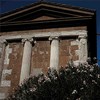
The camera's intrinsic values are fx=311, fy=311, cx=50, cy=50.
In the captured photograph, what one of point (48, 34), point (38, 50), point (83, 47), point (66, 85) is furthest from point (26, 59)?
point (66, 85)

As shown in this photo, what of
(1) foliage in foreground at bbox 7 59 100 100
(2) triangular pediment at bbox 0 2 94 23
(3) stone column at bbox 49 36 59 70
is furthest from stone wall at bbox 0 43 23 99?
(1) foliage in foreground at bbox 7 59 100 100

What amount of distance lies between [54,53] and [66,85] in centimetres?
447

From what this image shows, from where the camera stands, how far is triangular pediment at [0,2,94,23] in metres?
16.2

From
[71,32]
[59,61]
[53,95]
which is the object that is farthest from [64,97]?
[71,32]

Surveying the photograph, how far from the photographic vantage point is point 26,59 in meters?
16.0

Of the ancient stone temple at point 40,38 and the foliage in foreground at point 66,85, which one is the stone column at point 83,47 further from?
the foliage in foreground at point 66,85

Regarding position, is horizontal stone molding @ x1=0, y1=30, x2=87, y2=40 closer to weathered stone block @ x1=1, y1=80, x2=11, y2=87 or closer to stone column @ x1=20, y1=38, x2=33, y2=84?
stone column @ x1=20, y1=38, x2=33, y2=84

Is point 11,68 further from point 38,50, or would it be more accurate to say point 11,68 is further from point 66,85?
point 66,85

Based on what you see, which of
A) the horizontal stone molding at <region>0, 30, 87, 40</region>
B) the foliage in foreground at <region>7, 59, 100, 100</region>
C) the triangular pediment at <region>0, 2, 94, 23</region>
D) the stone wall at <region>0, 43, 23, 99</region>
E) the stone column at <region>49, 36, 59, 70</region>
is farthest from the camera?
the triangular pediment at <region>0, 2, 94, 23</region>

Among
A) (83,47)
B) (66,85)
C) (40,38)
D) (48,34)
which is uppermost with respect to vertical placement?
(48,34)

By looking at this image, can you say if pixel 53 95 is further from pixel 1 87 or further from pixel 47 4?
pixel 47 4

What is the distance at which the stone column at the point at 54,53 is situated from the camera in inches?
609

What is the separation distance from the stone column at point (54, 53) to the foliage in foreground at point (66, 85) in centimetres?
298

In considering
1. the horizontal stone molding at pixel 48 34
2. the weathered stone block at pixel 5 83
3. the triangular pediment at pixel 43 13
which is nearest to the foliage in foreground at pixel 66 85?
the weathered stone block at pixel 5 83
